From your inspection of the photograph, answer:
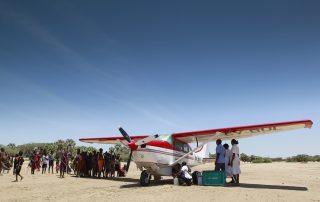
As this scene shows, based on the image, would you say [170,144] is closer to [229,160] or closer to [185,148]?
[185,148]

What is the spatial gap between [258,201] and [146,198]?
3570 mm

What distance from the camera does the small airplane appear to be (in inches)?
527

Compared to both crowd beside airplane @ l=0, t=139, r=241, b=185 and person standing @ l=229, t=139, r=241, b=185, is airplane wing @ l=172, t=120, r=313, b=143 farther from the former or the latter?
person standing @ l=229, t=139, r=241, b=185

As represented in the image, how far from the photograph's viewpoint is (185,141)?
1706 cm

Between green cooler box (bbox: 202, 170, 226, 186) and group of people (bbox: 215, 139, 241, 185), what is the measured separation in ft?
2.89

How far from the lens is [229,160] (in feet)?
46.2

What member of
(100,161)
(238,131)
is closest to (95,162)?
(100,161)

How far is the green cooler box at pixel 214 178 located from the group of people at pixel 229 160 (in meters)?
0.88

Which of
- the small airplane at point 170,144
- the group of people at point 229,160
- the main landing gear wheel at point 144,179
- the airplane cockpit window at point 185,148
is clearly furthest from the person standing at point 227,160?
the main landing gear wheel at point 144,179

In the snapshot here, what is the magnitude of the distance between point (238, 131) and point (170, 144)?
3.80 m

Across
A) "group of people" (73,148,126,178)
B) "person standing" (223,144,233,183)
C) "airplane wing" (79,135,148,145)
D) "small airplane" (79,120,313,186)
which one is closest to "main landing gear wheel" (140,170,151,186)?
"small airplane" (79,120,313,186)

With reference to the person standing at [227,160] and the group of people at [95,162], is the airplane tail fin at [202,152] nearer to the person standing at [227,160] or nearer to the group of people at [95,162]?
the person standing at [227,160]

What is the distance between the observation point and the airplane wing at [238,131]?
45.9 ft

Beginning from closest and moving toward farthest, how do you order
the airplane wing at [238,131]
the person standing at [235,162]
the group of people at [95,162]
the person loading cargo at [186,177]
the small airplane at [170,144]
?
the small airplane at [170,144] → the person loading cargo at [186,177] → the person standing at [235,162] → the airplane wing at [238,131] → the group of people at [95,162]
